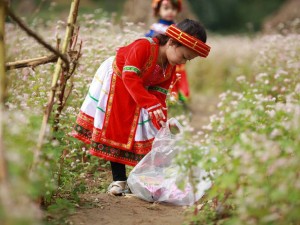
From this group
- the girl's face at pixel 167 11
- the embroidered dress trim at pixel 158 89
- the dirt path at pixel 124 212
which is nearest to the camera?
the dirt path at pixel 124 212

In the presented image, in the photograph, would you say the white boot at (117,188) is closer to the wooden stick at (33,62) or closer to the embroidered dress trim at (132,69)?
the embroidered dress trim at (132,69)

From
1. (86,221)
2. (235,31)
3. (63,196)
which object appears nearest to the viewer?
(86,221)

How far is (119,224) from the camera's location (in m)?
2.91

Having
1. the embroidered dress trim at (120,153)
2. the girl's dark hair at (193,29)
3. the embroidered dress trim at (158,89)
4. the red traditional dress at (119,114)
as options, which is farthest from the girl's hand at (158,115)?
the girl's dark hair at (193,29)

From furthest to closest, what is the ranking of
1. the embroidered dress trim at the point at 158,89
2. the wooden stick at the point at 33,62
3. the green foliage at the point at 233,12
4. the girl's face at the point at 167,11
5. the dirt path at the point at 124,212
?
the green foliage at the point at 233,12
the girl's face at the point at 167,11
the embroidered dress trim at the point at 158,89
the dirt path at the point at 124,212
the wooden stick at the point at 33,62

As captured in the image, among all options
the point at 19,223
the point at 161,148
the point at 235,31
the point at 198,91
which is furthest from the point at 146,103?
the point at 235,31

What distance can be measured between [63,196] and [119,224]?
1.56ft

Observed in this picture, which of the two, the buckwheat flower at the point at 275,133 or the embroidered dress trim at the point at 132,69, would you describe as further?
the embroidered dress trim at the point at 132,69

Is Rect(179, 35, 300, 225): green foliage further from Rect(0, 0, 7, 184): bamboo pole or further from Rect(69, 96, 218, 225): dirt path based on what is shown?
Rect(0, 0, 7, 184): bamboo pole

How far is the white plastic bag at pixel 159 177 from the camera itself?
3.37m

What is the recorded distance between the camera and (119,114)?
3.50m

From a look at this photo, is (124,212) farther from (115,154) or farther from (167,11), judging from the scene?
(167,11)

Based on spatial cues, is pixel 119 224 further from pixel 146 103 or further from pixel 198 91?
pixel 198 91

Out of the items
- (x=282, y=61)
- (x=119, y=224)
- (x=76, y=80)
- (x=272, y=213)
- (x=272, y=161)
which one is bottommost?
(x=119, y=224)
